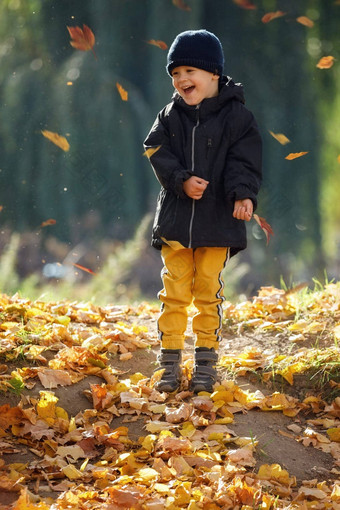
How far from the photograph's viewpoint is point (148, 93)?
6.71 meters

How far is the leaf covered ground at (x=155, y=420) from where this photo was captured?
209cm

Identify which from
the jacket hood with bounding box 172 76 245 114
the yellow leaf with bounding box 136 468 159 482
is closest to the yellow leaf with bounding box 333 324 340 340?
the jacket hood with bounding box 172 76 245 114

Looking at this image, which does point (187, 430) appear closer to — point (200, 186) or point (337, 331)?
point (200, 186)

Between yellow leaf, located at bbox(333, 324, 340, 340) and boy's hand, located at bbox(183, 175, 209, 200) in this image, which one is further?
yellow leaf, located at bbox(333, 324, 340, 340)

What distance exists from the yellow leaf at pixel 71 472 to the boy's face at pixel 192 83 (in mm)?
1727

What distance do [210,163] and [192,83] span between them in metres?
0.39

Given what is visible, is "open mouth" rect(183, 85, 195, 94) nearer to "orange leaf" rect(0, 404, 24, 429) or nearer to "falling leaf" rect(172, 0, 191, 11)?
"orange leaf" rect(0, 404, 24, 429)

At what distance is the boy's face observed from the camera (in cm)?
286

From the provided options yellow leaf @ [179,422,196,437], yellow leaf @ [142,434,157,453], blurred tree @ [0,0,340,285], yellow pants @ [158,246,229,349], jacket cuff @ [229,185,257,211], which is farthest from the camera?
blurred tree @ [0,0,340,285]

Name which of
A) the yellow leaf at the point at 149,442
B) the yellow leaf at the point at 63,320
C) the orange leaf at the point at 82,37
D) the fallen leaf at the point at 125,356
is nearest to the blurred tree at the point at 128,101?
the orange leaf at the point at 82,37

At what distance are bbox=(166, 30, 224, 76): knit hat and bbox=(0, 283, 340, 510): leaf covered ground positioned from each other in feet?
4.98

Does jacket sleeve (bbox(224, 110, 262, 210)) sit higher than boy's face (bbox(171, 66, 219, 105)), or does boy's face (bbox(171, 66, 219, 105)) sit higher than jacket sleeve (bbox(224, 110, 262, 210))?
boy's face (bbox(171, 66, 219, 105))

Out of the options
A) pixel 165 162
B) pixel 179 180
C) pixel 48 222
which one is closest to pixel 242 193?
pixel 179 180

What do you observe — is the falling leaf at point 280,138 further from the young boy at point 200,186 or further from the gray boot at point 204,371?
the gray boot at point 204,371
